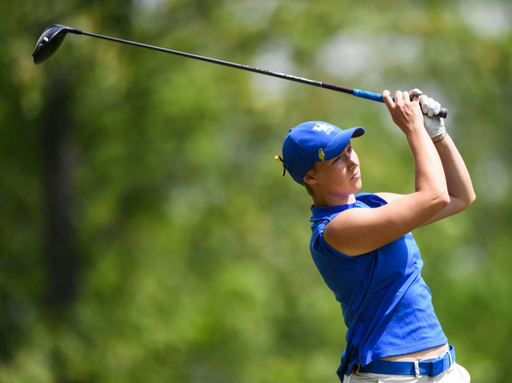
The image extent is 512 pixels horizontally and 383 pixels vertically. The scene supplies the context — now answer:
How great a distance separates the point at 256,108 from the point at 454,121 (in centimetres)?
565

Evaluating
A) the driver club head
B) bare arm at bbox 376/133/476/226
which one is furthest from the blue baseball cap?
the driver club head

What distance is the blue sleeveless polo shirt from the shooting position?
7.20ft

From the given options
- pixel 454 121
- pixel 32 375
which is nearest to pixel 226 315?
pixel 32 375

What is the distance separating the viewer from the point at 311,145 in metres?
2.32

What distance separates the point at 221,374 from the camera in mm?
10656

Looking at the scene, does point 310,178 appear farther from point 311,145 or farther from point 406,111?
point 406,111

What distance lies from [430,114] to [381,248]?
0.60 metres

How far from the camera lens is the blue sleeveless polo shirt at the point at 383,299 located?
7.20 ft

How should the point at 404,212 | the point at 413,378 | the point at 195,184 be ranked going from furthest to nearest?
1. the point at 195,184
2. the point at 413,378
3. the point at 404,212

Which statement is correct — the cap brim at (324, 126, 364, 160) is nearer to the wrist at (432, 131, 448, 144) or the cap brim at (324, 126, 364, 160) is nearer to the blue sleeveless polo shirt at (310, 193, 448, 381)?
the blue sleeveless polo shirt at (310, 193, 448, 381)

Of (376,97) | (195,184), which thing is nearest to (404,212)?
(376,97)

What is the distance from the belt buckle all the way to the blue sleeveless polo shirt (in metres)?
0.06

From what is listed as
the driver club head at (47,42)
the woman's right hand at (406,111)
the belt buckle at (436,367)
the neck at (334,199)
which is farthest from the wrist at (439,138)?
the driver club head at (47,42)

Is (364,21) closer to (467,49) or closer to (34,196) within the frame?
(467,49)
